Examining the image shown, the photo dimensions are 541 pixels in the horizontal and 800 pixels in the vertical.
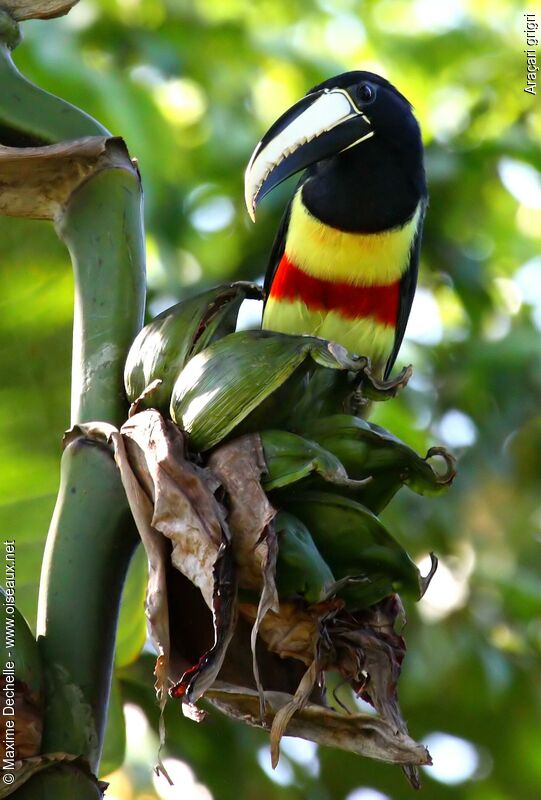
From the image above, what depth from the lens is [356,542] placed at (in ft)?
2.89

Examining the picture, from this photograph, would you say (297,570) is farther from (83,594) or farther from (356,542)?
(83,594)

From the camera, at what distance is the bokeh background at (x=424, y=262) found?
9.08 feet

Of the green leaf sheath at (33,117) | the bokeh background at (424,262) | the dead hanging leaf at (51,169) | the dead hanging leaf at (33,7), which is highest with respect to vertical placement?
the dead hanging leaf at (33,7)

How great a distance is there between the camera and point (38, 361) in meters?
1.60

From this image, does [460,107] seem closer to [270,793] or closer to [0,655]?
[270,793]

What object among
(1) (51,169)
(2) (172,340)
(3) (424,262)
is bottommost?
(3) (424,262)

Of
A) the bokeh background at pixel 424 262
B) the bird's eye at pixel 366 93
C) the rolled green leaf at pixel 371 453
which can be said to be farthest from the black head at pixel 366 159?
the rolled green leaf at pixel 371 453

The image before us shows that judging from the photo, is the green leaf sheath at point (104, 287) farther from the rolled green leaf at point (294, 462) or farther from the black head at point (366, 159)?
the black head at point (366, 159)

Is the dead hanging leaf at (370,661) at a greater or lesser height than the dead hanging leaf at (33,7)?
lesser

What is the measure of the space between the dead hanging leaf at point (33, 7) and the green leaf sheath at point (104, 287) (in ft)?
0.61

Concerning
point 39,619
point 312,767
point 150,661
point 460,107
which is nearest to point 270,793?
point 312,767

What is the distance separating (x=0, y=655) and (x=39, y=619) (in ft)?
0.33

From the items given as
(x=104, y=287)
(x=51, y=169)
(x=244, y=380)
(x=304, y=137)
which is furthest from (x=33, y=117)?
(x=304, y=137)

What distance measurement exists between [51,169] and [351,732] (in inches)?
21.7
